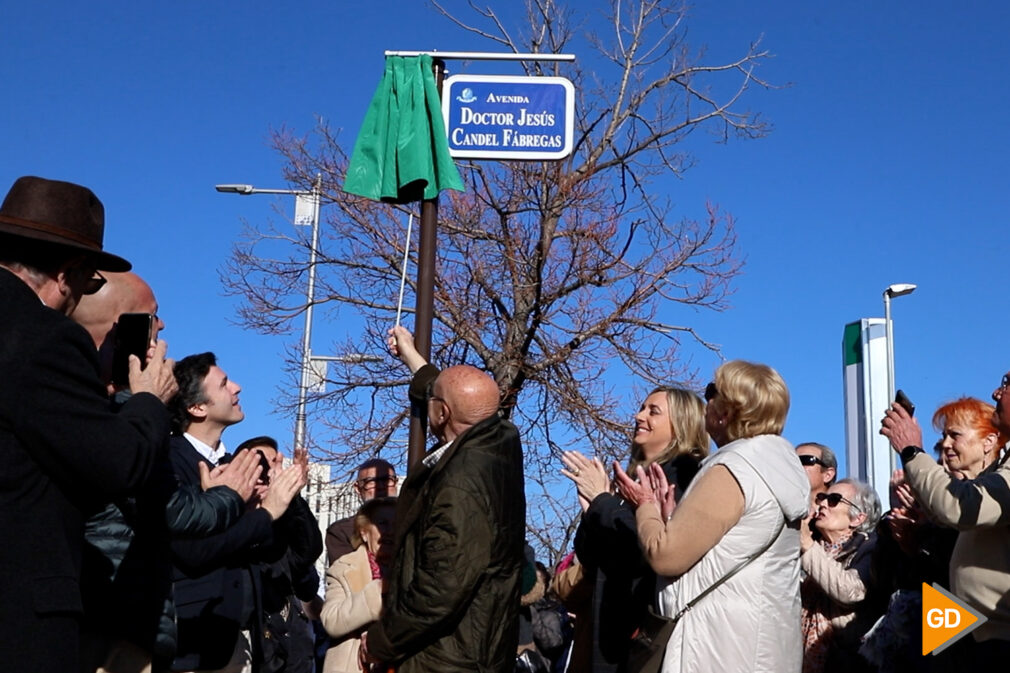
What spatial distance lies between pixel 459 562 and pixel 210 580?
100 cm

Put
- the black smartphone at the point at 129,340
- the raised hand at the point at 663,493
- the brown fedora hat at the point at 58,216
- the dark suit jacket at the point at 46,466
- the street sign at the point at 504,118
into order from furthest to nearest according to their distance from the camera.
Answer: the street sign at the point at 504,118
the raised hand at the point at 663,493
the black smartphone at the point at 129,340
the brown fedora hat at the point at 58,216
the dark suit jacket at the point at 46,466

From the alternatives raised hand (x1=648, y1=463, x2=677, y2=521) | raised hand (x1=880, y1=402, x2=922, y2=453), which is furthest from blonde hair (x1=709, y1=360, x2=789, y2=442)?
raised hand (x1=880, y1=402, x2=922, y2=453)

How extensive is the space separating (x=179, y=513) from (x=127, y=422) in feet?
2.97

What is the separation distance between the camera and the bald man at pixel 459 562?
→ 4.33 meters

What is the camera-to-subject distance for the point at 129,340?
333 centimetres

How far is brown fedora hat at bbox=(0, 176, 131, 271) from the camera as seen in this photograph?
2.93 metres

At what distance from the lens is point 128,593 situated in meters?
3.41

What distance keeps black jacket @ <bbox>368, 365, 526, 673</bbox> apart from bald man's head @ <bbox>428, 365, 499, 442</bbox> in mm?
149

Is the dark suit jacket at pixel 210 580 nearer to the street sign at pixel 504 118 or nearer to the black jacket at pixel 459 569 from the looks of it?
the black jacket at pixel 459 569

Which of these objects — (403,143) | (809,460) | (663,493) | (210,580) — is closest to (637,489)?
(663,493)

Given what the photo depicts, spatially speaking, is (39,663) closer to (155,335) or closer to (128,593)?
(128,593)

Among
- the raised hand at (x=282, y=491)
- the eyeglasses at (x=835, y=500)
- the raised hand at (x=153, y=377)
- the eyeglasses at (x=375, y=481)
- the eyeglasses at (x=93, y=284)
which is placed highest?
the eyeglasses at (x=93, y=284)


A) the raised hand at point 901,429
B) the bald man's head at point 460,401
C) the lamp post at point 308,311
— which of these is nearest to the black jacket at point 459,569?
the bald man's head at point 460,401

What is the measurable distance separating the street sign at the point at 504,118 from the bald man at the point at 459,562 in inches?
87.0
